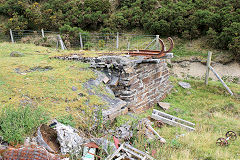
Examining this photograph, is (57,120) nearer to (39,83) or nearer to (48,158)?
(48,158)

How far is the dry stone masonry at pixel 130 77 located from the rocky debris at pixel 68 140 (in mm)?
3186

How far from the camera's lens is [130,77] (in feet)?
23.1

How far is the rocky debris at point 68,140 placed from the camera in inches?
138

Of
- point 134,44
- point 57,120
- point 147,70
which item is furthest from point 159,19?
point 57,120

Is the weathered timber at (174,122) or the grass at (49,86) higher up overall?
the grass at (49,86)

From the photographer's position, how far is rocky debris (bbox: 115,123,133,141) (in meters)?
4.47

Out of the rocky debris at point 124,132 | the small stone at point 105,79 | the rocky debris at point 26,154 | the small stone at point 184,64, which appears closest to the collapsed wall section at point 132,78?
the small stone at point 105,79

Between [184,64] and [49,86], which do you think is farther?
[184,64]

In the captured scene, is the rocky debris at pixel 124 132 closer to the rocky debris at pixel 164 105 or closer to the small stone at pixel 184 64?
the rocky debris at pixel 164 105

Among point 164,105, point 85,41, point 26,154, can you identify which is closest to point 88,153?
point 26,154

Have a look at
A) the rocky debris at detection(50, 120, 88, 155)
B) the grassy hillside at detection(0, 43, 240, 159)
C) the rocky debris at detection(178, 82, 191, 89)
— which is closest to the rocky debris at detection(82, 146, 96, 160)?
the rocky debris at detection(50, 120, 88, 155)

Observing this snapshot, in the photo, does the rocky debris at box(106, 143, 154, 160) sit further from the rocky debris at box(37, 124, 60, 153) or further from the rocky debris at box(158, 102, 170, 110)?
the rocky debris at box(158, 102, 170, 110)

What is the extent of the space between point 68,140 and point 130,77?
3.86m

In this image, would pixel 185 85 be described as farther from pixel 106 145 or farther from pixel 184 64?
pixel 106 145
